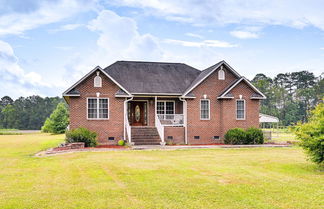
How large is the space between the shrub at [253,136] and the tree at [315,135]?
10532 mm

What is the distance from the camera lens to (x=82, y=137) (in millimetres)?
20328

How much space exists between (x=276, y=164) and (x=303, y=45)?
2165 cm

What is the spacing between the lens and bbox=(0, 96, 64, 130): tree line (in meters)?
85.7

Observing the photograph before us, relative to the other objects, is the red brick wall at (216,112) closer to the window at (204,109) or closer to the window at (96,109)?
the window at (204,109)

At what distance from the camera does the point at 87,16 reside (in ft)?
73.5

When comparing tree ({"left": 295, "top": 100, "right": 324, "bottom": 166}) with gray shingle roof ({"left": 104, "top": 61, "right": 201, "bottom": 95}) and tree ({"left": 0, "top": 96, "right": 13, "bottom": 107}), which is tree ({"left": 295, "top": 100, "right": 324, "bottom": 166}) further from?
tree ({"left": 0, "top": 96, "right": 13, "bottom": 107})

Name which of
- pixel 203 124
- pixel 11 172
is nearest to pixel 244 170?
pixel 11 172

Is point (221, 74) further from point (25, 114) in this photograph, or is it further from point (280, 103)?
point (25, 114)

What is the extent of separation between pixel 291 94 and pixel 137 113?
69141 millimetres

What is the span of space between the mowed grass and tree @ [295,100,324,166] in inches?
22.5

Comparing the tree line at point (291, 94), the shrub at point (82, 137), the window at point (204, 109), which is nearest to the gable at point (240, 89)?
the window at point (204, 109)

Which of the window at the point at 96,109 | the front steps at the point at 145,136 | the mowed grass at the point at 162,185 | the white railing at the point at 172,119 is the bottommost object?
the mowed grass at the point at 162,185

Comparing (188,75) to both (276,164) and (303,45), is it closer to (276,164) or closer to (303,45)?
(303,45)

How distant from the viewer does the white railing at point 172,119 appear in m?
23.8
